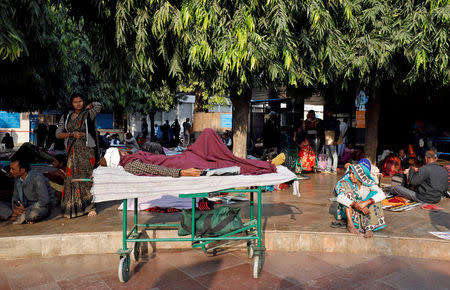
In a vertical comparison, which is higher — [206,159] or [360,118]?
[360,118]

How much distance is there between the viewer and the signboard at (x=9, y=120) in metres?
21.2

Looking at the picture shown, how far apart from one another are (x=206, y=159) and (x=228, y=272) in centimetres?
126

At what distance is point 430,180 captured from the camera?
6207 millimetres

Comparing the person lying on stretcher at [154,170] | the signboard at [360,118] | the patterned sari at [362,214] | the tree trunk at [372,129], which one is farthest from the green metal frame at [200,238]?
the signboard at [360,118]

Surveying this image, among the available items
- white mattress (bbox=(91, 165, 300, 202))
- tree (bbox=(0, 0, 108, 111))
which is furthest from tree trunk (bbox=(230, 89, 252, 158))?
white mattress (bbox=(91, 165, 300, 202))

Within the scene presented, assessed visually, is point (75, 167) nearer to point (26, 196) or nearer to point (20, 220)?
point (26, 196)

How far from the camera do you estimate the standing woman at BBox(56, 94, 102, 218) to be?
516 centimetres

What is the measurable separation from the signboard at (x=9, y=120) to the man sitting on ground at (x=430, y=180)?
2214 cm

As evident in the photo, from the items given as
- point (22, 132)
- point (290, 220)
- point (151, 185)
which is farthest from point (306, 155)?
point (22, 132)

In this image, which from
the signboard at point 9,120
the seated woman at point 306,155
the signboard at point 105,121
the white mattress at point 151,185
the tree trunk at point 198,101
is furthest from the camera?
the signboard at point 105,121

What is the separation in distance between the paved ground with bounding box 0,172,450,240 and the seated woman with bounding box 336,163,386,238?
0.17 metres

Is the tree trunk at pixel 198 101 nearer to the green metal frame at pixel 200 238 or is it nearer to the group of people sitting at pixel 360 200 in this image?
the group of people sitting at pixel 360 200

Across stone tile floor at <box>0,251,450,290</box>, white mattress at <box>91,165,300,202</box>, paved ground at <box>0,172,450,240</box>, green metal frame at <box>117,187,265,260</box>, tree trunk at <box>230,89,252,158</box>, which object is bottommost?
stone tile floor at <box>0,251,450,290</box>

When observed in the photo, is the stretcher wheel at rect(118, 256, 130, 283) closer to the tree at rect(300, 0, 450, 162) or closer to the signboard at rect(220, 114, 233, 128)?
→ the tree at rect(300, 0, 450, 162)
